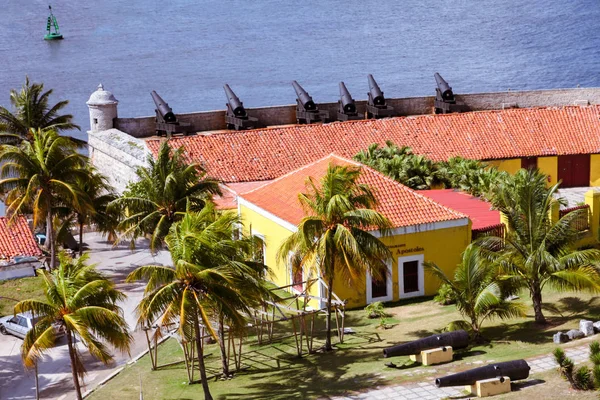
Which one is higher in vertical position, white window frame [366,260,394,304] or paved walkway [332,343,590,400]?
white window frame [366,260,394,304]

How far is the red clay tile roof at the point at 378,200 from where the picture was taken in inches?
1262

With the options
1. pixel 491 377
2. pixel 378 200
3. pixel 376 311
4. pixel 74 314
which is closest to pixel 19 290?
pixel 378 200

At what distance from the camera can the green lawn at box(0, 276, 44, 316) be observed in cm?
3516

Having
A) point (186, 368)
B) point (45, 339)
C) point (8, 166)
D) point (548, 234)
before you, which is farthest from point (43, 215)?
point (548, 234)

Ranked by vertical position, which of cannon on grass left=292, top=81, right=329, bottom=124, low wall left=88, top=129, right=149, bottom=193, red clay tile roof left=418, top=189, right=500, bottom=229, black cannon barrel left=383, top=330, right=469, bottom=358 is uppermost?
cannon on grass left=292, top=81, right=329, bottom=124

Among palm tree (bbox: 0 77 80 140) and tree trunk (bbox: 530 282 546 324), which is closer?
tree trunk (bbox: 530 282 546 324)

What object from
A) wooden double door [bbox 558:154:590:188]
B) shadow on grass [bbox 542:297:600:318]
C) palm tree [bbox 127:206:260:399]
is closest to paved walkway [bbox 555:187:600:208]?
wooden double door [bbox 558:154:590:188]

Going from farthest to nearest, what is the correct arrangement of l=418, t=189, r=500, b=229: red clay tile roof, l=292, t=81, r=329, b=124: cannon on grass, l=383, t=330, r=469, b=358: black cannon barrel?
l=292, t=81, r=329, b=124: cannon on grass, l=418, t=189, r=500, b=229: red clay tile roof, l=383, t=330, r=469, b=358: black cannon barrel

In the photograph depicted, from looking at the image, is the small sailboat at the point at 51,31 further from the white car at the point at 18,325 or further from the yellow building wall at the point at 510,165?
the white car at the point at 18,325

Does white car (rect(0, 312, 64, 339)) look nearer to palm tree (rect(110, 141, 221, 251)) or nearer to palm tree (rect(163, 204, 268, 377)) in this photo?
palm tree (rect(110, 141, 221, 251))

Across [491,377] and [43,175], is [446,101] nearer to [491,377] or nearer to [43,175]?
[43,175]

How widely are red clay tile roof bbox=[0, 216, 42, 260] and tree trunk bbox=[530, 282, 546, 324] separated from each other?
19.8 metres

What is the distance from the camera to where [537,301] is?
89.1ft

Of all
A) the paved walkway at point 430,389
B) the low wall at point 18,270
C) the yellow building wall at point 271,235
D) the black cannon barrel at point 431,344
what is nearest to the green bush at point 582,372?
the paved walkway at point 430,389
